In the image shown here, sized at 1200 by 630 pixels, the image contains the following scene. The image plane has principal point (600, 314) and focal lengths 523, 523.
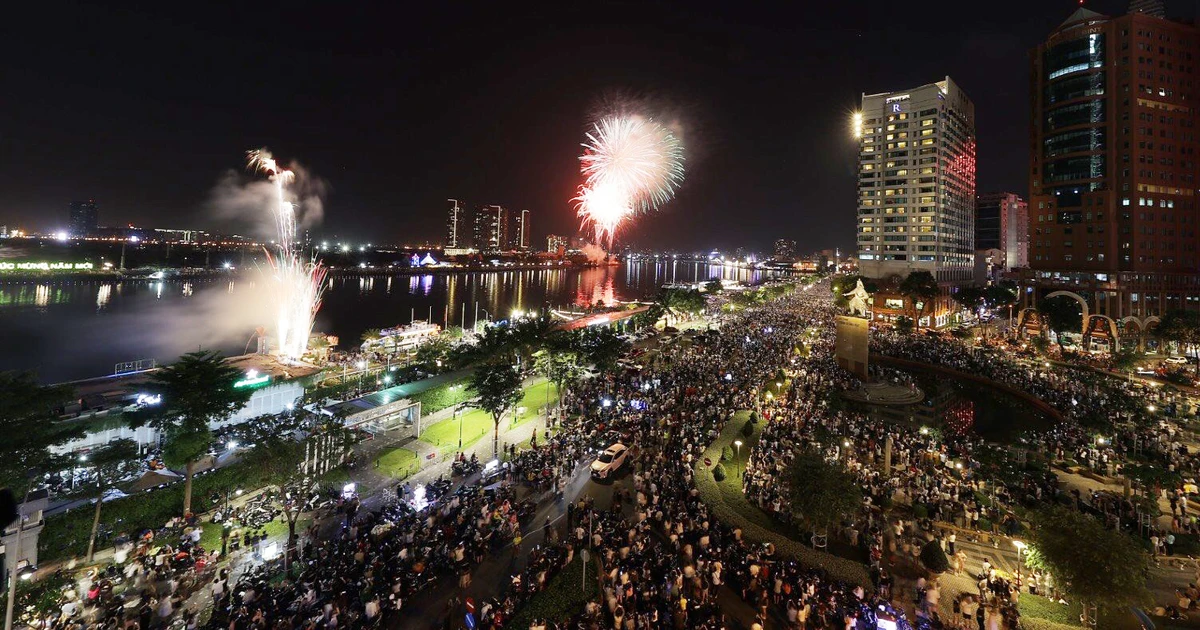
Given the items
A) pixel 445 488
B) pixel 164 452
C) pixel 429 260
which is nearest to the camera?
pixel 164 452

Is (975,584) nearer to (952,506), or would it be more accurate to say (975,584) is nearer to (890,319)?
(952,506)

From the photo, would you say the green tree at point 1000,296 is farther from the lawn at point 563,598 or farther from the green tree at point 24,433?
the green tree at point 24,433

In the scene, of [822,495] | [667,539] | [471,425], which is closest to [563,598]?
[667,539]

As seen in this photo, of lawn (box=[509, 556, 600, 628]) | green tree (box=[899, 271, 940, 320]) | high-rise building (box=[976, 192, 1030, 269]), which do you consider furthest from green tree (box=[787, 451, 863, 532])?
high-rise building (box=[976, 192, 1030, 269])

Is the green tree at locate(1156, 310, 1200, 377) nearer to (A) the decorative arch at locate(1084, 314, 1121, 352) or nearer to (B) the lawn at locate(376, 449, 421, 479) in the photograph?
(A) the decorative arch at locate(1084, 314, 1121, 352)

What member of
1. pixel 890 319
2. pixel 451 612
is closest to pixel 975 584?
pixel 451 612

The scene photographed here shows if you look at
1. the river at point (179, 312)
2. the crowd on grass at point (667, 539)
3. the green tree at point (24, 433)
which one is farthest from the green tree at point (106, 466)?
the river at point (179, 312)

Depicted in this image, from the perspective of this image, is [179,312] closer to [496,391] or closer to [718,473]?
[496,391]
